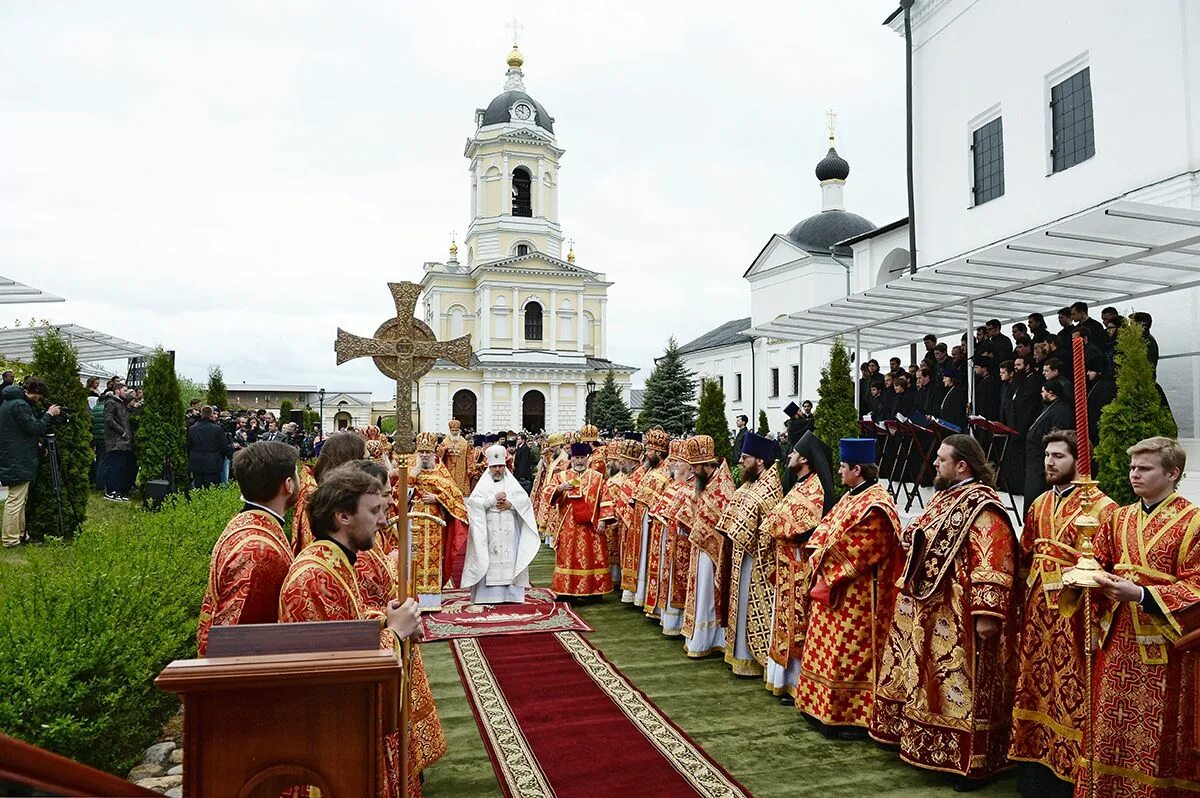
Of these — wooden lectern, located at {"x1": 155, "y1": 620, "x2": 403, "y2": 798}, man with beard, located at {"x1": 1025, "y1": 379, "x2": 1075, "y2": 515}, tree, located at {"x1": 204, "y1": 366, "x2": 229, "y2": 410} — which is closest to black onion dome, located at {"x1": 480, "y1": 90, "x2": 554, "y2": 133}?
tree, located at {"x1": 204, "y1": 366, "x2": 229, "y2": 410}

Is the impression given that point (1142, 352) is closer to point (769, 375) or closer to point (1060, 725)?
point (1060, 725)

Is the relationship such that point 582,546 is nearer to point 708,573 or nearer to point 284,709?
point 708,573

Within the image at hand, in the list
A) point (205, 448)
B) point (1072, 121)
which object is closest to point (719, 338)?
point (1072, 121)

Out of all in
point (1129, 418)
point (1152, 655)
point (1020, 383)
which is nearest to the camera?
→ point (1152, 655)

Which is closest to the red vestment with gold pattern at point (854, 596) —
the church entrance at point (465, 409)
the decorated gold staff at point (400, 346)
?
the decorated gold staff at point (400, 346)

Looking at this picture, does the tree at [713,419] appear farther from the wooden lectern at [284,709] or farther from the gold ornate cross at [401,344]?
the wooden lectern at [284,709]

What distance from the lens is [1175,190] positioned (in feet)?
37.1

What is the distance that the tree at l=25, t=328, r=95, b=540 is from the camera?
9.15 meters

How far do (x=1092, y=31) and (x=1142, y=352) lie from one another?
907cm

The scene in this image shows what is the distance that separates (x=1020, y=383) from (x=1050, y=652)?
6.50 m

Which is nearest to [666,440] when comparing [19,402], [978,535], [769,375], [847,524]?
[847,524]

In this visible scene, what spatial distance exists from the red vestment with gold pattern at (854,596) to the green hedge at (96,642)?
4.10 metres

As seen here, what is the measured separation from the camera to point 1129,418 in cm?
664

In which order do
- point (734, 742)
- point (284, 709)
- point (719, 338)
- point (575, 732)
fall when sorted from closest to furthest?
point (284, 709)
point (734, 742)
point (575, 732)
point (719, 338)
